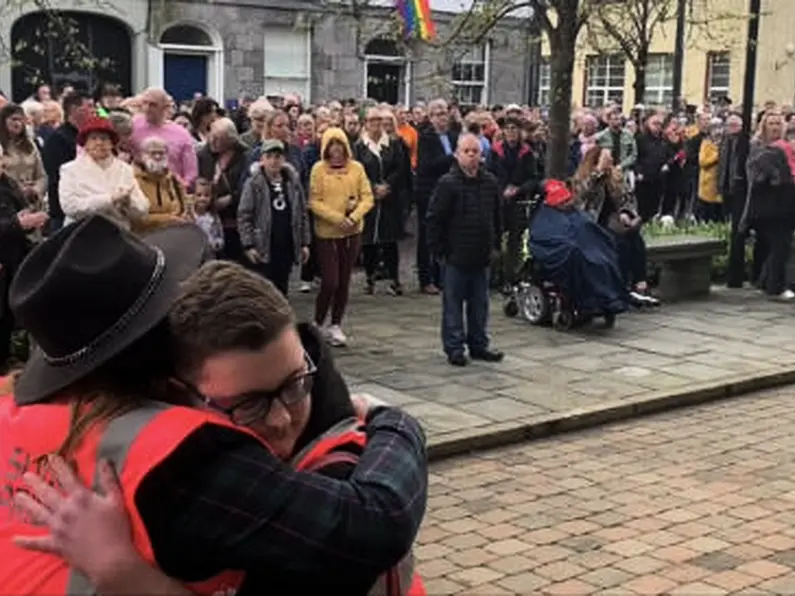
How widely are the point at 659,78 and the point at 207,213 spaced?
28991 millimetres

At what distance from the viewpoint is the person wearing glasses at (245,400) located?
5.38 ft

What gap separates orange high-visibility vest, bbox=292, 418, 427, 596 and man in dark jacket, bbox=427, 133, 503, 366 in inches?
280

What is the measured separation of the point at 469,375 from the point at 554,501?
2607mm

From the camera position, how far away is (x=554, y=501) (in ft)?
20.5

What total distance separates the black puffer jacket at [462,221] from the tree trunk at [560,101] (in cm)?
386

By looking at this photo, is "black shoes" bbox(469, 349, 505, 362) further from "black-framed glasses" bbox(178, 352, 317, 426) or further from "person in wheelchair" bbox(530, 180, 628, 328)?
"black-framed glasses" bbox(178, 352, 317, 426)

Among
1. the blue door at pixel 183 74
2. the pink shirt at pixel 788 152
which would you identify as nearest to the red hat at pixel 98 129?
the pink shirt at pixel 788 152

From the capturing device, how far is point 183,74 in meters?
26.3

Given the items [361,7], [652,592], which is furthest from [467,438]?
[361,7]

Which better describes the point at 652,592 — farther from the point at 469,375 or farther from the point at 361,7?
the point at 361,7

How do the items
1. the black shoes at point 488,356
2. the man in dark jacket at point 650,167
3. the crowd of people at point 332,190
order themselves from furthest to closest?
1. the man in dark jacket at point 650,167
2. the black shoes at point 488,356
3. the crowd of people at point 332,190

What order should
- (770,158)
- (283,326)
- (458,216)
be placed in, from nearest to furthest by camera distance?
1. (283,326)
2. (458,216)
3. (770,158)

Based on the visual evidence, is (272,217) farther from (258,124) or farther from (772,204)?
(772,204)

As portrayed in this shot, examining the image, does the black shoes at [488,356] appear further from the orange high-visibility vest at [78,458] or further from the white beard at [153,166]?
the orange high-visibility vest at [78,458]
